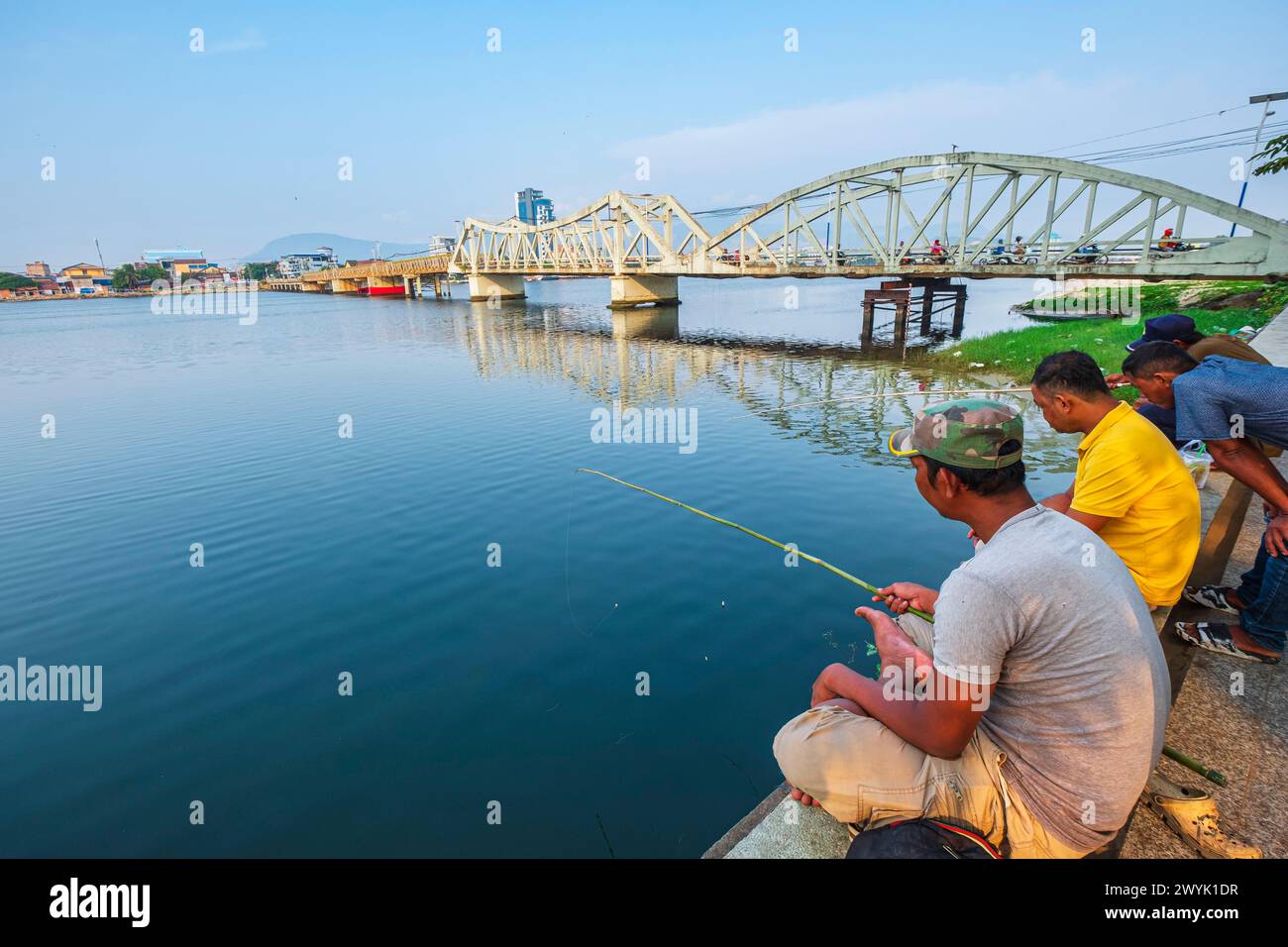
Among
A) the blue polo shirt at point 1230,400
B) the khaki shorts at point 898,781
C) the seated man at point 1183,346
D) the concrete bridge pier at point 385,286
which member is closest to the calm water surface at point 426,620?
the khaki shorts at point 898,781

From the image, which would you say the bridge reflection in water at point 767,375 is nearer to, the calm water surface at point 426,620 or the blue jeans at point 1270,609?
the calm water surface at point 426,620

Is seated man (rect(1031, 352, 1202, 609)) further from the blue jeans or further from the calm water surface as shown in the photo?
the calm water surface

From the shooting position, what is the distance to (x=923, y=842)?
7.76ft

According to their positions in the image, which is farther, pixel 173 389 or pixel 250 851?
pixel 173 389

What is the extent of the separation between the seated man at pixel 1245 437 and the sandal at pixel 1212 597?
33 centimetres

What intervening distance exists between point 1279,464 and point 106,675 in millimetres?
13526

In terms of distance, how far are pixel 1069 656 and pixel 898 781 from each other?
0.89m

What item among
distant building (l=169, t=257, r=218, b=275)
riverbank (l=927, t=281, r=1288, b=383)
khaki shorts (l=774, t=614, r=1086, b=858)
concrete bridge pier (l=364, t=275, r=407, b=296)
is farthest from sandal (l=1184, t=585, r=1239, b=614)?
distant building (l=169, t=257, r=218, b=275)

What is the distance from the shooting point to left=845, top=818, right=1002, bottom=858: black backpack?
2.31 meters

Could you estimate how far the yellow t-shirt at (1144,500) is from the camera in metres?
3.59

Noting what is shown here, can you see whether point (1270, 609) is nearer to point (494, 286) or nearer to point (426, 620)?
→ point (426, 620)
